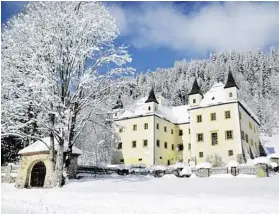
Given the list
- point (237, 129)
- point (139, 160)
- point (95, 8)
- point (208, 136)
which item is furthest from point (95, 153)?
point (95, 8)

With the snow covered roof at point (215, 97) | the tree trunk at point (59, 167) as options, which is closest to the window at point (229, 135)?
the snow covered roof at point (215, 97)

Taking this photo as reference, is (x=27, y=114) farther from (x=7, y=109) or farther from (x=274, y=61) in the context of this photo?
(x=274, y=61)

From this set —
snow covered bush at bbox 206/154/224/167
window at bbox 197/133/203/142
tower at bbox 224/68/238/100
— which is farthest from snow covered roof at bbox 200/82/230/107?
snow covered bush at bbox 206/154/224/167

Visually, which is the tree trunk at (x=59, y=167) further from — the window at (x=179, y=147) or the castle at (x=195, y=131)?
the window at (x=179, y=147)

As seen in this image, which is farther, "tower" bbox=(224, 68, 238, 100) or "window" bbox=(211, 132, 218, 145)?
"window" bbox=(211, 132, 218, 145)

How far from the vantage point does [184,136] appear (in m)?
49.2

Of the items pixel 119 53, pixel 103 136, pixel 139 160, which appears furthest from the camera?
pixel 103 136

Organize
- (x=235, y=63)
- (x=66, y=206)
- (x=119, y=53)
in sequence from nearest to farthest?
(x=66, y=206)
(x=119, y=53)
(x=235, y=63)

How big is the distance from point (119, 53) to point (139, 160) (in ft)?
86.5

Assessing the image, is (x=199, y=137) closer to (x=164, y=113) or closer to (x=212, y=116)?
(x=212, y=116)

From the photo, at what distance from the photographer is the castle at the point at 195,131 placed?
38.8 metres

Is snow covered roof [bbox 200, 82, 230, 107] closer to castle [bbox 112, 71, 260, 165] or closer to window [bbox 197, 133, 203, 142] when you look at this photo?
castle [bbox 112, 71, 260, 165]

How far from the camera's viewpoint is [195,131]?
136 ft

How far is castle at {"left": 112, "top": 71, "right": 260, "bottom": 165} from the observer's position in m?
38.8
